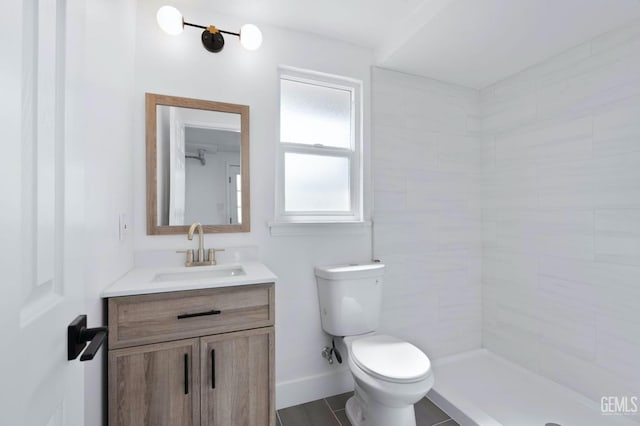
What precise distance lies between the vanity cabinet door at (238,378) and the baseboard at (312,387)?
453 millimetres

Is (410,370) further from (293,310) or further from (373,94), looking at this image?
(373,94)

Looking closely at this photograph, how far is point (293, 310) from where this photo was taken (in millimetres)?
1801

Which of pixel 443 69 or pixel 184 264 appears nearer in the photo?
pixel 184 264

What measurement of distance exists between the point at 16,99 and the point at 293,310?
5.34 feet

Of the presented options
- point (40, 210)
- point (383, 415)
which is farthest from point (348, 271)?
point (40, 210)

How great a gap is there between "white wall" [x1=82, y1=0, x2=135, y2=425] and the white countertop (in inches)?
2.0

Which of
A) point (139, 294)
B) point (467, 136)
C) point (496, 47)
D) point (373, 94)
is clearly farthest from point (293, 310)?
point (496, 47)

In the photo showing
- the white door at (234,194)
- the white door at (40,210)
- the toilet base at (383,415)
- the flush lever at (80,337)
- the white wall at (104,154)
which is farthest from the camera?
the white door at (234,194)

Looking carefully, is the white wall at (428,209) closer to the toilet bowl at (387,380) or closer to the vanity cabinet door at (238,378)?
the toilet bowl at (387,380)

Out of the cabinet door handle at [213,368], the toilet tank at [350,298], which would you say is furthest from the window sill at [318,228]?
the cabinet door handle at [213,368]

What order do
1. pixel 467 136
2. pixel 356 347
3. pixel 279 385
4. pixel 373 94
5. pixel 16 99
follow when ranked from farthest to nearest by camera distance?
pixel 467 136, pixel 373 94, pixel 279 385, pixel 356 347, pixel 16 99

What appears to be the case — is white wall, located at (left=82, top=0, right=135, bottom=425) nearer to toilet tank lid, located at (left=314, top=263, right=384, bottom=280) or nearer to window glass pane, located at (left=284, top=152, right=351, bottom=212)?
window glass pane, located at (left=284, top=152, right=351, bottom=212)

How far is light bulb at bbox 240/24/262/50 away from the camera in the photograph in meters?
1.61

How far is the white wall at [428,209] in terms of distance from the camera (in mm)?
2027
